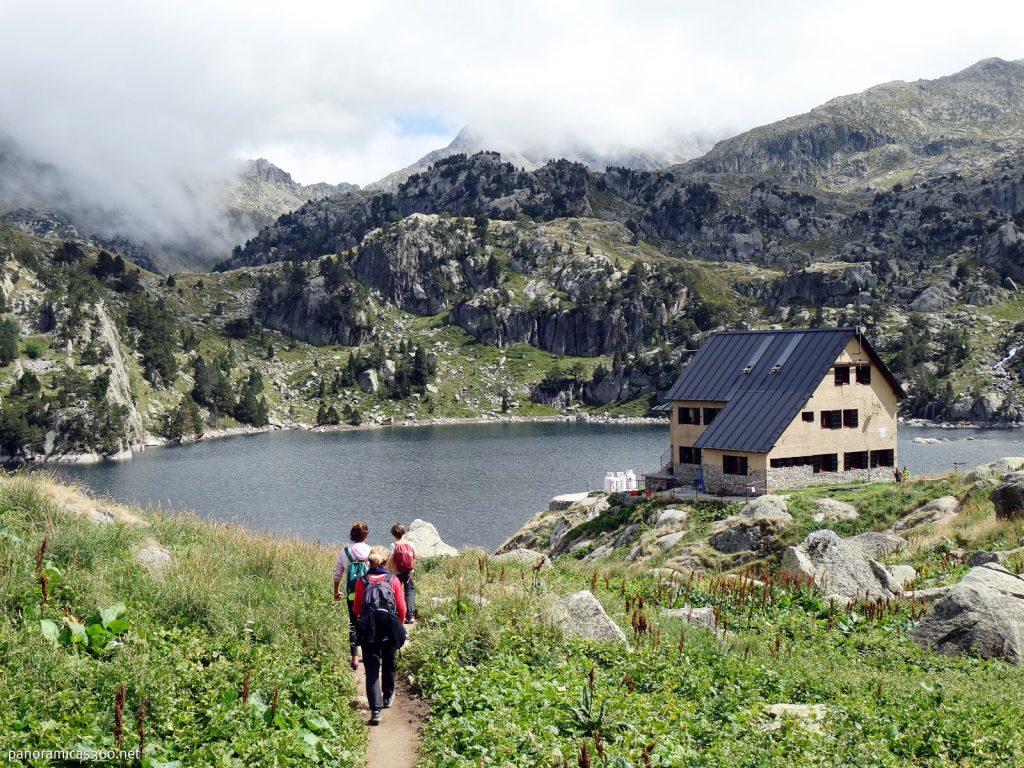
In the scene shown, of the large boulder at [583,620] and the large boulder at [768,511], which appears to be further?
the large boulder at [768,511]

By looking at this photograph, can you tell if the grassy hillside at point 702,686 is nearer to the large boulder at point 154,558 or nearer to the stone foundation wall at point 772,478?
the large boulder at point 154,558

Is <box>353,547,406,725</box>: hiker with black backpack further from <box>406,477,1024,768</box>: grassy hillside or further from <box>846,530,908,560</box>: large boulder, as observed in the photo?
<box>846,530,908,560</box>: large boulder

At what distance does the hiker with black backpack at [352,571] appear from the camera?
12953 millimetres

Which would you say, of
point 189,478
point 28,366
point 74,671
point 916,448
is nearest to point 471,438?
point 189,478

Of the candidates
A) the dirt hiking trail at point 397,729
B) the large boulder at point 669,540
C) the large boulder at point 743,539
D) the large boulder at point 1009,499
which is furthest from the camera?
the large boulder at point 669,540

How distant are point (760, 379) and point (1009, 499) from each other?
24.8 meters

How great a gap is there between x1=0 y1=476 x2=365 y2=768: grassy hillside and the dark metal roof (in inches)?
1529

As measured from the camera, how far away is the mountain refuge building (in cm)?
4950

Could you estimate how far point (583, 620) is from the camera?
1469cm

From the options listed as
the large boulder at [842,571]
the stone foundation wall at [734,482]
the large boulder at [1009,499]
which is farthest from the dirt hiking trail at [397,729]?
the stone foundation wall at [734,482]

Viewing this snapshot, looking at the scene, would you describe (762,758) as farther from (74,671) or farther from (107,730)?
(74,671)

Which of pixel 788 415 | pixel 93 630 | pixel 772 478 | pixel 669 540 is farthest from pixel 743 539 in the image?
pixel 93 630

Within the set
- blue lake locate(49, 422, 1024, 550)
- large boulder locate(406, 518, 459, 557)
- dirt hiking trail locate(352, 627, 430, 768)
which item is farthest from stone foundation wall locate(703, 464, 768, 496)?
dirt hiking trail locate(352, 627, 430, 768)

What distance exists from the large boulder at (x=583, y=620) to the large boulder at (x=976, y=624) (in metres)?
6.36
